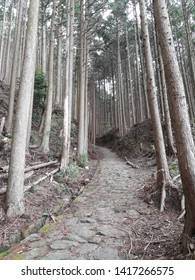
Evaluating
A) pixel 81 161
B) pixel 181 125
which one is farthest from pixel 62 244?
pixel 81 161

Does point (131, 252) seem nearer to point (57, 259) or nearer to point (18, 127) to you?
point (57, 259)

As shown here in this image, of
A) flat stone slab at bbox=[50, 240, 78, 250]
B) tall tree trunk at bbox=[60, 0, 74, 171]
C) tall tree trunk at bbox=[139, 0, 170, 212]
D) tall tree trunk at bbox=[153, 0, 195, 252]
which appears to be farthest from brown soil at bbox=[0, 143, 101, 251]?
tall tree trunk at bbox=[153, 0, 195, 252]

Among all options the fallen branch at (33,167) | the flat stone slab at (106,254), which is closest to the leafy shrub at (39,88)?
the fallen branch at (33,167)

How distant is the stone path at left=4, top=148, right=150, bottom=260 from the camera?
3.56 m

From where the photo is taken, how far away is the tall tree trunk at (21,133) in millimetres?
4883

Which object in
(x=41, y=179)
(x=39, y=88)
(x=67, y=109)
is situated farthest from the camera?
(x=39, y=88)

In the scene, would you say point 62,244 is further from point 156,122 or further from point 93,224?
point 156,122

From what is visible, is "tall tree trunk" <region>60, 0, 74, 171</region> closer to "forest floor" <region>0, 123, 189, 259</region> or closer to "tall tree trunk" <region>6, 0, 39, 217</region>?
"forest floor" <region>0, 123, 189, 259</region>

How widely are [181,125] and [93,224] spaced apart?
2.72 metres

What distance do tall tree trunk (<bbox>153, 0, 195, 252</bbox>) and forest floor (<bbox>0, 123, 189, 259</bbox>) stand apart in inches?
19.5

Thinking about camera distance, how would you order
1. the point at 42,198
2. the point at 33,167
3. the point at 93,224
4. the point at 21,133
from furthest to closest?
1. the point at 33,167
2. the point at 42,198
3. the point at 21,133
4. the point at 93,224

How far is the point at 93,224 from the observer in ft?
15.6

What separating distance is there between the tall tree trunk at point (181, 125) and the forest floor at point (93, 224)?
0.50 meters
